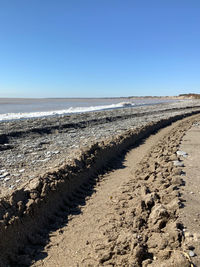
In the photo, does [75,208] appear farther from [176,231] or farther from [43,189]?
[176,231]

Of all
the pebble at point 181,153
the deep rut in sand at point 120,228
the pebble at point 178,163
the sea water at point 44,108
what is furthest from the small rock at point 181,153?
the sea water at point 44,108

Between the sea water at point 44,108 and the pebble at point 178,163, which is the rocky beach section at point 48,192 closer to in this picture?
the pebble at point 178,163

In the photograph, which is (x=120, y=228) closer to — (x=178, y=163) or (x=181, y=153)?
(x=178, y=163)

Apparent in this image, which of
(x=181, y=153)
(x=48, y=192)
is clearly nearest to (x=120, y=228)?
(x=48, y=192)

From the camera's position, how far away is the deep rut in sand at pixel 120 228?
268 cm

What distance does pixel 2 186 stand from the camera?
4.68 m

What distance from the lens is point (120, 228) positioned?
11.1 feet

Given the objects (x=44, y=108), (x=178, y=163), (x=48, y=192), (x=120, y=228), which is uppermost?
(x=44, y=108)

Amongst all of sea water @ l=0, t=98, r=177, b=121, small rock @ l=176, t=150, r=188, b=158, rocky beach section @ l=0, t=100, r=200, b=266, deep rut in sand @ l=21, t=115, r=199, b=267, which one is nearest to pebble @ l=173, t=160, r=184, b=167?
rocky beach section @ l=0, t=100, r=200, b=266

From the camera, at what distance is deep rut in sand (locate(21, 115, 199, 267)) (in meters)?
2.68

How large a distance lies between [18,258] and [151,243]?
1.71 meters

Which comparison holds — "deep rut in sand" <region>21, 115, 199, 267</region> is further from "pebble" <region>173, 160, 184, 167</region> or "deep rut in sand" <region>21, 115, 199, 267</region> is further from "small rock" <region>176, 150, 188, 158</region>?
"small rock" <region>176, 150, 188, 158</region>

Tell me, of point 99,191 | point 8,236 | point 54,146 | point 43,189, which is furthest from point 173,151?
point 8,236

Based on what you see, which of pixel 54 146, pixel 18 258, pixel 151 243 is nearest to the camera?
pixel 151 243
